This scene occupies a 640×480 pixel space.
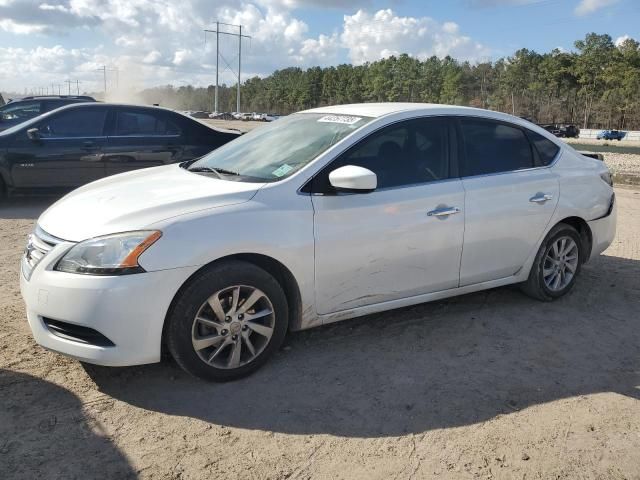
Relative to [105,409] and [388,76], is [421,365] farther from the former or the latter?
[388,76]

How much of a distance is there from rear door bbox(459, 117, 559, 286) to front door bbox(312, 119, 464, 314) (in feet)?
0.52

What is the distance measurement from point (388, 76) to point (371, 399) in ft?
363

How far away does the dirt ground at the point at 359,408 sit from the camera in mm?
2807

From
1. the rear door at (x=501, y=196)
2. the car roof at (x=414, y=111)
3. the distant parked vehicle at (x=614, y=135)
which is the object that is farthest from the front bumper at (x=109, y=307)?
the distant parked vehicle at (x=614, y=135)

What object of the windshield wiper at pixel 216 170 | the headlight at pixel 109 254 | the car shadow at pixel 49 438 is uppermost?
the windshield wiper at pixel 216 170

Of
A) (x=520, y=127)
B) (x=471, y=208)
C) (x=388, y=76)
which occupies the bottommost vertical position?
(x=471, y=208)

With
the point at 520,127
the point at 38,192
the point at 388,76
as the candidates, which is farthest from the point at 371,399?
the point at 388,76

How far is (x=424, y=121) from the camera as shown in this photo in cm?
433

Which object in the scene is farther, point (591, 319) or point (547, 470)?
point (591, 319)

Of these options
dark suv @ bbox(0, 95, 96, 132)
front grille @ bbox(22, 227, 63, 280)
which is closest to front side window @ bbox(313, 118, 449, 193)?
front grille @ bbox(22, 227, 63, 280)

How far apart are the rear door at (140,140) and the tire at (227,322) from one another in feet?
19.5

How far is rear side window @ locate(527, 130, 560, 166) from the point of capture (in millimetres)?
4895

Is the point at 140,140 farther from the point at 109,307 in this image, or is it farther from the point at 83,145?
the point at 109,307

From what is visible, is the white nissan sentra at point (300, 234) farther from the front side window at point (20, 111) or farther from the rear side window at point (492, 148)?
the front side window at point (20, 111)
